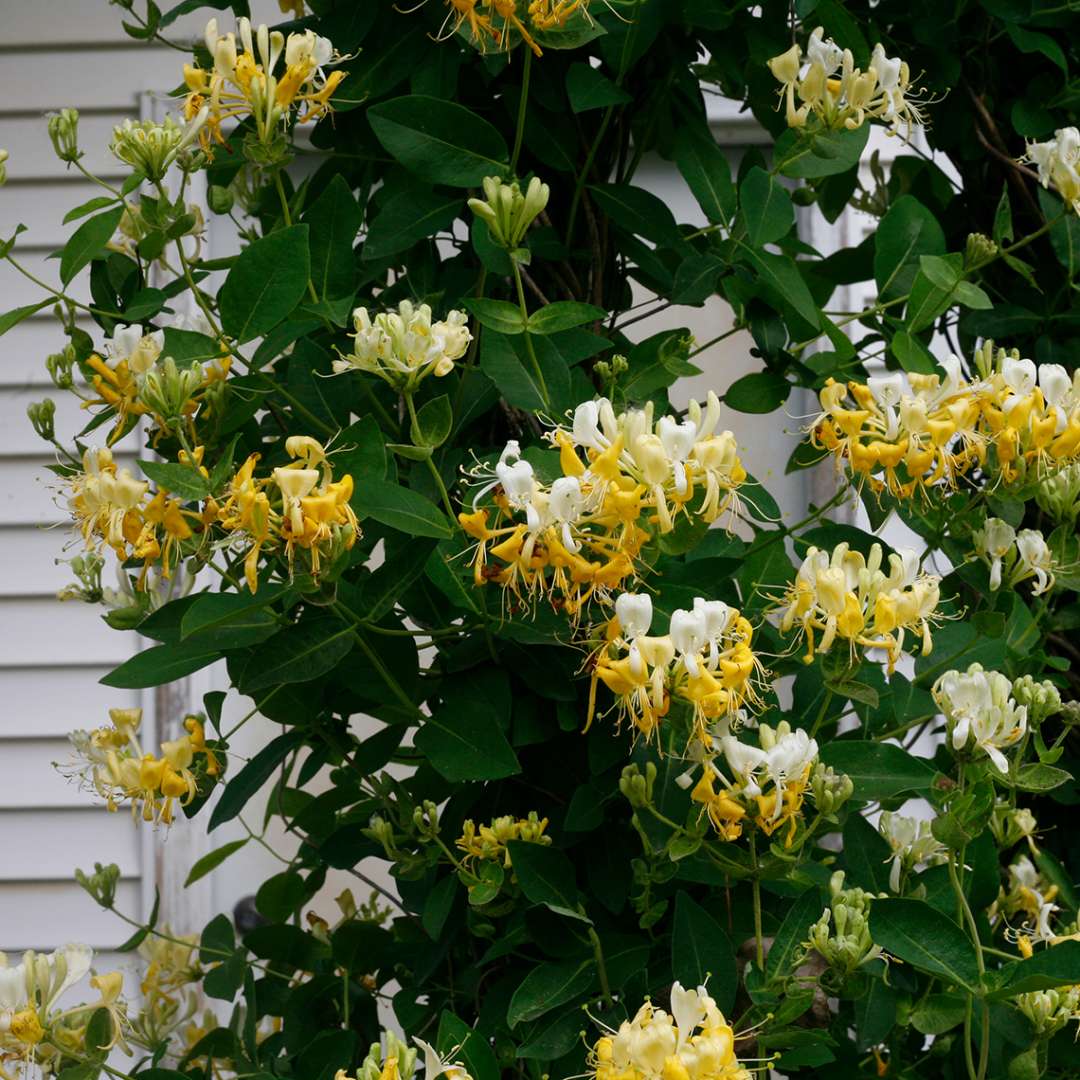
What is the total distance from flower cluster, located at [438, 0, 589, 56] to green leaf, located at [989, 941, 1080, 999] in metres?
0.65

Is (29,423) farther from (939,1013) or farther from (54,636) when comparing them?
(939,1013)

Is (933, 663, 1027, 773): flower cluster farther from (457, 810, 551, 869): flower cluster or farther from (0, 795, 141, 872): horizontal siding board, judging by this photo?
(0, 795, 141, 872): horizontal siding board

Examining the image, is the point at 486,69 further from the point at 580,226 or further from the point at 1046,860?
the point at 1046,860

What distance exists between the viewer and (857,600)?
85cm

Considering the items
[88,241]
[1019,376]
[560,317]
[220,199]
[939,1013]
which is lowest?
[939,1013]

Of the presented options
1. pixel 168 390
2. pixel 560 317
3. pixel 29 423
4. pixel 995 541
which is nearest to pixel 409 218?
pixel 560 317

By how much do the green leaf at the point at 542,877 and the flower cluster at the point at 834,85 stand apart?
0.56m

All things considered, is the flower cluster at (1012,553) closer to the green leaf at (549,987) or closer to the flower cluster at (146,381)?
the green leaf at (549,987)

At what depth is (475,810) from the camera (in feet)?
3.73

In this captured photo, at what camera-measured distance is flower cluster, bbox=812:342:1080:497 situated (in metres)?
0.90

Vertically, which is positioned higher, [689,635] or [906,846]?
[689,635]

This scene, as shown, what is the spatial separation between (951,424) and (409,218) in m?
0.46

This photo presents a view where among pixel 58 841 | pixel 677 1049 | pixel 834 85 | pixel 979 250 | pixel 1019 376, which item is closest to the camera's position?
pixel 677 1049

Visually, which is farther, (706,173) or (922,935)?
(706,173)
